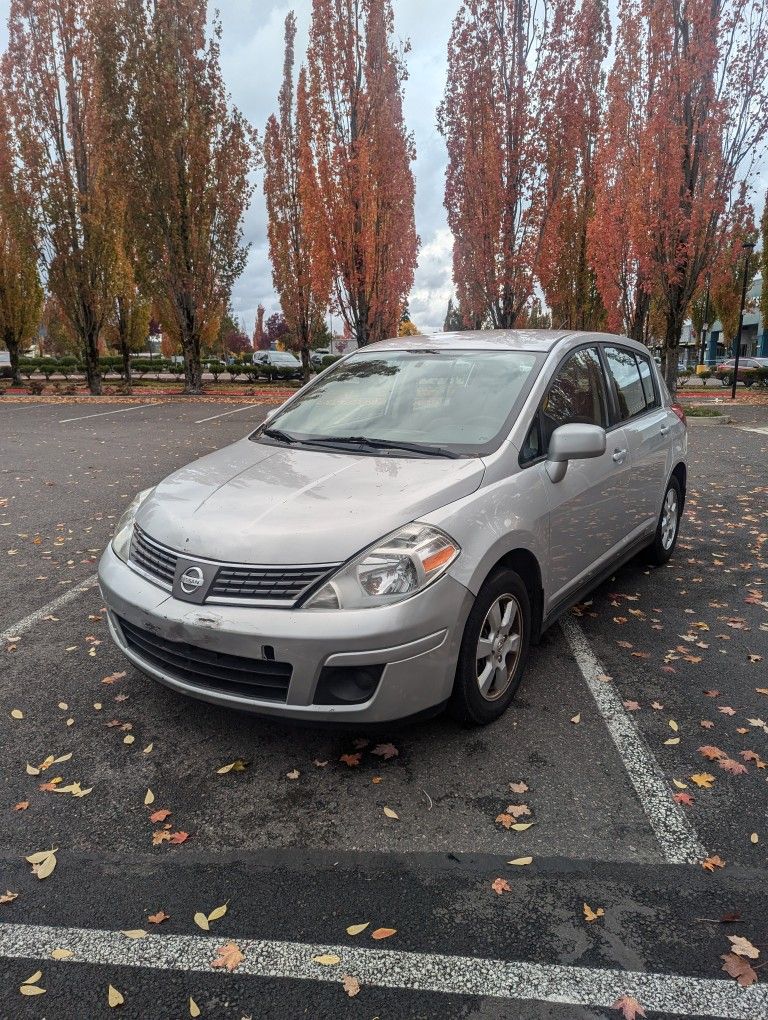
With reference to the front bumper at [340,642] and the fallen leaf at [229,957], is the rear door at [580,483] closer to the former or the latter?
the front bumper at [340,642]

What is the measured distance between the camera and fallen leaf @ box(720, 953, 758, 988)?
1.85 m

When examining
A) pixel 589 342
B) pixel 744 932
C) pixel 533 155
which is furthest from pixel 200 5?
pixel 744 932

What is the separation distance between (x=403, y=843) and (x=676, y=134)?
17779mm

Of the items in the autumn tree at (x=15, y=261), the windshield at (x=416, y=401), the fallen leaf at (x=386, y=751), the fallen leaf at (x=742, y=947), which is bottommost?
the fallen leaf at (x=742, y=947)

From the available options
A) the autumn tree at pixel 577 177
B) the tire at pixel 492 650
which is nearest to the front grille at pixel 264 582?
the tire at pixel 492 650

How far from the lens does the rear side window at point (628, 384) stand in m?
4.41

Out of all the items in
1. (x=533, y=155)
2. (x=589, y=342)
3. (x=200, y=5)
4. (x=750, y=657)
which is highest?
(x=200, y=5)

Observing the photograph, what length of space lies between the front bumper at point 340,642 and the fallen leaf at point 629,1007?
3.60 feet

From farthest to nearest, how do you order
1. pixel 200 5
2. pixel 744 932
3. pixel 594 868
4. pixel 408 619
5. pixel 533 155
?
pixel 200 5
pixel 533 155
pixel 408 619
pixel 594 868
pixel 744 932

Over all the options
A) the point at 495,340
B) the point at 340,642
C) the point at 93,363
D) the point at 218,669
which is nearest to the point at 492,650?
the point at 340,642

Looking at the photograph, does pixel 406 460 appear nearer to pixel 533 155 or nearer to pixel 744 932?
pixel 744 932

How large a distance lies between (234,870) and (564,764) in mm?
1372

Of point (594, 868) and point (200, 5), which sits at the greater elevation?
point (200, 5)

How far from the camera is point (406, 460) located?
321 centimetres
